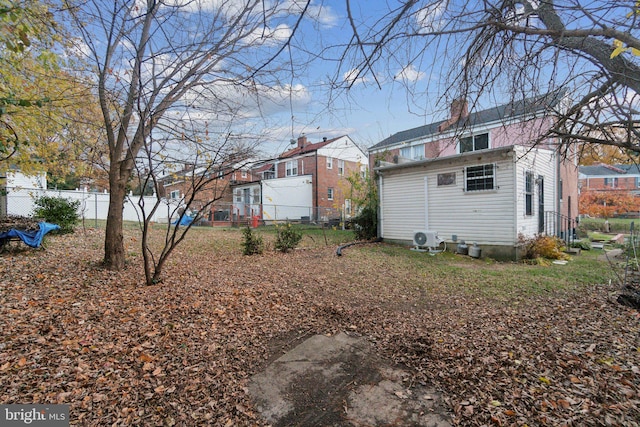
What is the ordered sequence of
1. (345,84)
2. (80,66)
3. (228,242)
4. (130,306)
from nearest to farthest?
(345,84), (130,306), (80,66), (228,242)

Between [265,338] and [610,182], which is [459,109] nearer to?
[265,338]

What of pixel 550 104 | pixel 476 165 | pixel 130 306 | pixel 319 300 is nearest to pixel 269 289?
pixel 319 300

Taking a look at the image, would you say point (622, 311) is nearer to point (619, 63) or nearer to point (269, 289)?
point (619, 63)

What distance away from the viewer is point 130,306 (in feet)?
12.5

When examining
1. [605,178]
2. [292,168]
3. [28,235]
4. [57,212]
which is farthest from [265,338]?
[605,178]

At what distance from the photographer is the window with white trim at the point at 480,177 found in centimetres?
879

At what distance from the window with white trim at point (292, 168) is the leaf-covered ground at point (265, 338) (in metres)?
19.9

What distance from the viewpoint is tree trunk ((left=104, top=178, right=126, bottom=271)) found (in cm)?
527

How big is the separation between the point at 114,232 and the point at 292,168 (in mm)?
20690

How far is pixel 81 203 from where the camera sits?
12250 millimetres

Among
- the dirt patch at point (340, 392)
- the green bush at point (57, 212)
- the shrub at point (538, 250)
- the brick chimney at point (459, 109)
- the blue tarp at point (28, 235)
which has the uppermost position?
the brick chimney at point (459, 109)

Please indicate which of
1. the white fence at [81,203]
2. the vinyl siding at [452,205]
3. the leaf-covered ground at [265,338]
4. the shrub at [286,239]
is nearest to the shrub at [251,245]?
the shrub at [286,239]

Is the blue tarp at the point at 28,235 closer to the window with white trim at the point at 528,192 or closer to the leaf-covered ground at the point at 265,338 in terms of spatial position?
the leaf-covered ground at the point at 265,338

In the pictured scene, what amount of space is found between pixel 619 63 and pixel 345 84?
2.13 meters
